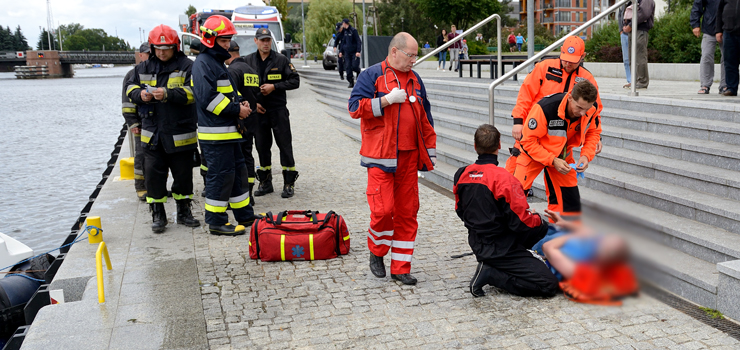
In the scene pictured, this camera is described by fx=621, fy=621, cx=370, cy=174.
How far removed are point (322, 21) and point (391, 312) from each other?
49.1 m

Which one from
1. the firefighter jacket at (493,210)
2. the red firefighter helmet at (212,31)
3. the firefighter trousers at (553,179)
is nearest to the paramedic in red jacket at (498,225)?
the firefighter jacket at (493,210)

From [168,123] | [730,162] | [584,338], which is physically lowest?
[584,338]

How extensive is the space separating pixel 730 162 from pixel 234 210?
5229 millimetres

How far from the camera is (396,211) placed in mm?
5434

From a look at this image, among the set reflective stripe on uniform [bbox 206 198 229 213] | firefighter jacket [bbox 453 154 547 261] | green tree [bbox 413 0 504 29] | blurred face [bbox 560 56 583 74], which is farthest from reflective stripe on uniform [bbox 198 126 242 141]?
green tree [bbox 413 0 504 29]

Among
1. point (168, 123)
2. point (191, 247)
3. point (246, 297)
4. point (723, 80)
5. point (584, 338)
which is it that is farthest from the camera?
point (723, 80)

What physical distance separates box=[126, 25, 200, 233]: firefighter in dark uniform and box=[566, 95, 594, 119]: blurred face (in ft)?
13.9

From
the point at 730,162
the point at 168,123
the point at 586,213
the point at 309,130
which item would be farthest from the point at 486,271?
the point at 309,130

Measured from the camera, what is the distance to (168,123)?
7.12 meters

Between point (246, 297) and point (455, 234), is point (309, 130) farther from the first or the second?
point (246, 297)

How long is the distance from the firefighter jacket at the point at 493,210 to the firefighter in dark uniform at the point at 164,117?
3.73 metres

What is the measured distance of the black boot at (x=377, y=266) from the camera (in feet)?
18.0

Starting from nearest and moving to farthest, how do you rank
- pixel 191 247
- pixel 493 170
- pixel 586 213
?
pixel 586 213 < pixel 493 170 < pixel 191 247

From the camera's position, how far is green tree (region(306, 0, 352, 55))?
5097cm
